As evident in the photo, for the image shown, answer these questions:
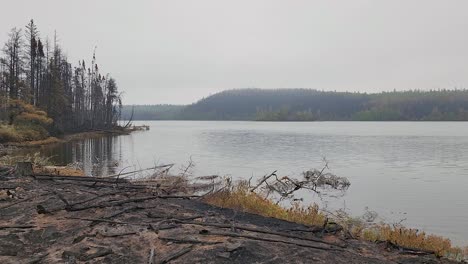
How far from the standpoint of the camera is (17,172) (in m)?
14.9

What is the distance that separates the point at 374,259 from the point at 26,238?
683 centimetres

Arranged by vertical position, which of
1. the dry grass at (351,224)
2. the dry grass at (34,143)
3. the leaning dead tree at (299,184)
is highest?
the dry grass at (34,143)

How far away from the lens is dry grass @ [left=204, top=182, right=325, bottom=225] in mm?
13250

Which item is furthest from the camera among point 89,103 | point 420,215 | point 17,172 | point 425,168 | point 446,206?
point 89,103

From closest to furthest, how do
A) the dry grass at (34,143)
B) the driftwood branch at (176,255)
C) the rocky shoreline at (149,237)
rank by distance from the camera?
1. the driftwood branch at (176,255)
2. the rocky shoreline at (149,237)
3. the dry grass at (34,143)

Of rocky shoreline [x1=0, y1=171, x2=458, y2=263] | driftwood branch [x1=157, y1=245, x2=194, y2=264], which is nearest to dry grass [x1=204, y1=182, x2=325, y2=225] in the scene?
rocky shoreline [x1=0, y1=171, x2=458, y2=263]

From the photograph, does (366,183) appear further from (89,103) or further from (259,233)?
(89,103)

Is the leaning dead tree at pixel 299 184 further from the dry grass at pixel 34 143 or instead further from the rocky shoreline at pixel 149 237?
the dry grass at pixel 34 143

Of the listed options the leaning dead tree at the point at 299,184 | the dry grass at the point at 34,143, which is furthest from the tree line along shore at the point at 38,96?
the leaning dead tree at the point at 299,184

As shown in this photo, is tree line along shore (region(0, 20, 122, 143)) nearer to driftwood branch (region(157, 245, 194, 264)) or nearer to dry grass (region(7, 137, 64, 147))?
dry grass (region(7, 137, 64, 147))

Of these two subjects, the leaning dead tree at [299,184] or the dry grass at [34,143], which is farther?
the dry grass at [34,143]

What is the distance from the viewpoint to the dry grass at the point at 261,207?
43.5 ft

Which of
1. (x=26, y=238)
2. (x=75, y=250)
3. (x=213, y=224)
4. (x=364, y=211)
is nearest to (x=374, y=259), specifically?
(x=213, y=224)

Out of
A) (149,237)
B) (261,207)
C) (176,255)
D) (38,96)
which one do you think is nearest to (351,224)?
(261,207)
